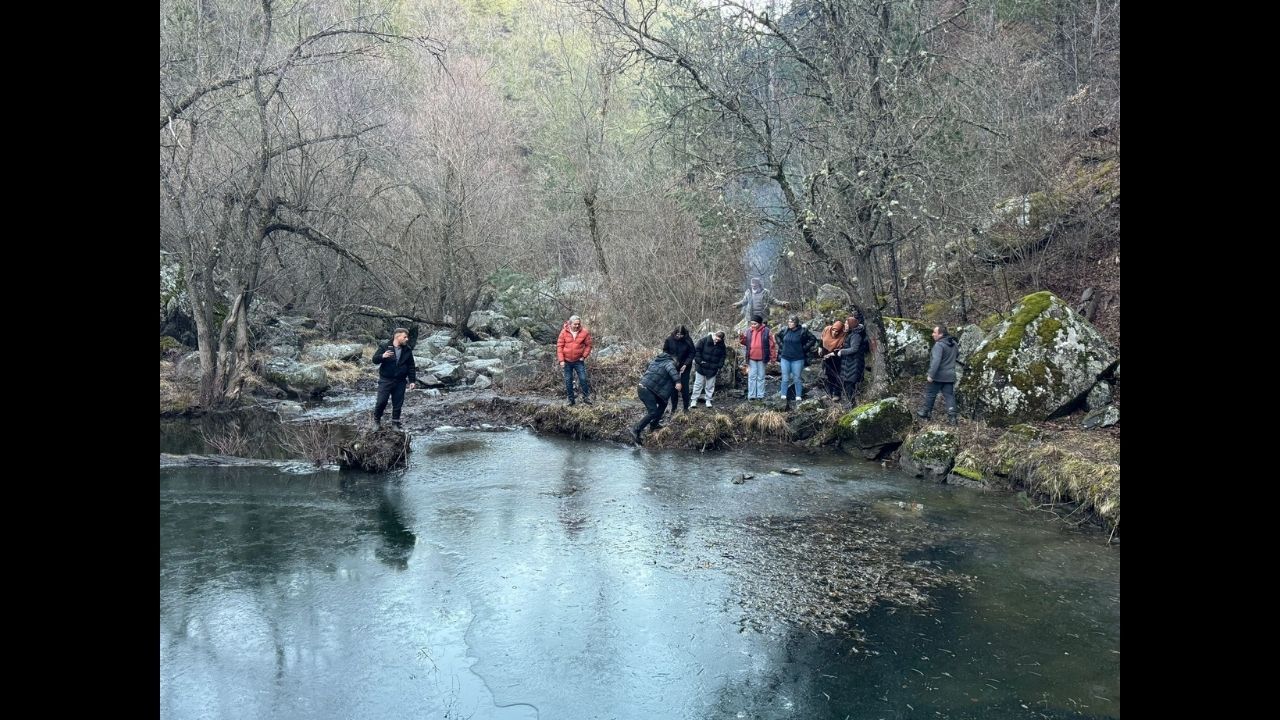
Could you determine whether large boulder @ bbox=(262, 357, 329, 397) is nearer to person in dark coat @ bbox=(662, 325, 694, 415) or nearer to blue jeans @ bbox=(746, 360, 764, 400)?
person in dark coat @ bbox=(662, 325, 694, 415)

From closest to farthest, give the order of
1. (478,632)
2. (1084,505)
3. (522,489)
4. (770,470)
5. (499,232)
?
1. (478,632)
2. (1084,505)
3. (522,489)
4. (770,470)
5. (499,232)

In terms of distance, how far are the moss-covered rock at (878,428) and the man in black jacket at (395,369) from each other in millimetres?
7682

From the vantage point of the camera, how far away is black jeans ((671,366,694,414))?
1695 cm

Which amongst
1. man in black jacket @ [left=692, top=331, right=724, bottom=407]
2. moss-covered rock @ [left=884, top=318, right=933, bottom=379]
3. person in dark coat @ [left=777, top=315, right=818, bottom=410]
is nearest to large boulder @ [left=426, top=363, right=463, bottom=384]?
man in black jacket @ [left=692, top=331, right=724, bottom=407]

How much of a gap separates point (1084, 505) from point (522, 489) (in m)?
7.42

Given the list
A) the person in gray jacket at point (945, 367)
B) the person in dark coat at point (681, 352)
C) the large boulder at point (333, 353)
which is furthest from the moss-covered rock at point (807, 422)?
the large boulder at point (333, 353)

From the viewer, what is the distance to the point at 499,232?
28.1 meters

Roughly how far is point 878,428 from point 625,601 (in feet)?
26.2

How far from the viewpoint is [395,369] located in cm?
1479

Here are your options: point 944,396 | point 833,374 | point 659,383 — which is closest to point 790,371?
point 833,374
